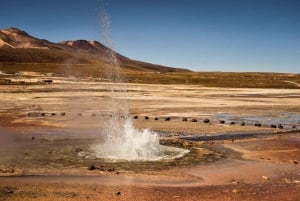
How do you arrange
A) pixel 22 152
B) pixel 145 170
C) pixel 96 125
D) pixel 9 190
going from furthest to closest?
pixel 96 125, pixel 22 152, pixel 145 170, pixel 9 190

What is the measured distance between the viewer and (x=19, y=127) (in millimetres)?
27172

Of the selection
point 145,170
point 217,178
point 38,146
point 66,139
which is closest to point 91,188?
point 145,170

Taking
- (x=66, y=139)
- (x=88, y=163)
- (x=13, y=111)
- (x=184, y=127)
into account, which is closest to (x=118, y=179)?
(x=88, y=163)

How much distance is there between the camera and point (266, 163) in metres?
17.3

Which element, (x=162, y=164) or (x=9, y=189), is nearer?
(x=9, y=189)

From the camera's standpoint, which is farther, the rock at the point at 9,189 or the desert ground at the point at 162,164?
the desert ground at the point at 162,164

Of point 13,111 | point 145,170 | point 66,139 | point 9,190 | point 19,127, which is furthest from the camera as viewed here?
point 13,111

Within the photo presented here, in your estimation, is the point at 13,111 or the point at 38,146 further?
the point at 13,111

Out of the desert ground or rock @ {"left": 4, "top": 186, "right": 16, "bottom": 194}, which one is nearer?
rock @ {"left": 4, "top": 186, "right": 16, "bottom": 194}

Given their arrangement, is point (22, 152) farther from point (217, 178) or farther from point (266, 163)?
point (266, 163)

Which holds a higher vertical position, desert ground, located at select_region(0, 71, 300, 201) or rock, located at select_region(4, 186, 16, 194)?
rock, located at select_region(4, 186, 16, 194)

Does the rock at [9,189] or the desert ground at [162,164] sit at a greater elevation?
the rock at [9,189]

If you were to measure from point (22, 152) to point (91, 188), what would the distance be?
635cm

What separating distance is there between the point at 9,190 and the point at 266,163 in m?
9.17
